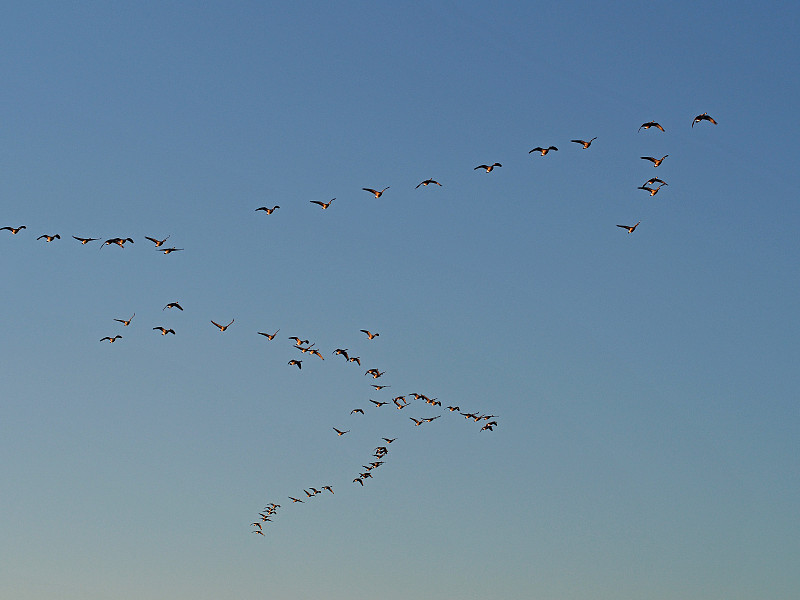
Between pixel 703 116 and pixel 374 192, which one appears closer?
Result: pixel 703 116

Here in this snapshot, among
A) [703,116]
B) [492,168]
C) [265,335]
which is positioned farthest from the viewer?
[265,335]

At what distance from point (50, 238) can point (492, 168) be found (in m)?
48.1

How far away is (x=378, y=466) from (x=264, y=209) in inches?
2182

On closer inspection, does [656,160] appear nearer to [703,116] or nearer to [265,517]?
[703,116]

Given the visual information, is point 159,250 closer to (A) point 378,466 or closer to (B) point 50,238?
(B) point 50,238

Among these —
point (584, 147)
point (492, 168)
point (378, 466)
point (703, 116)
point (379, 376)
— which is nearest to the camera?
point (703, 116)

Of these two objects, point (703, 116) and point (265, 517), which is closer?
point (703, 116)

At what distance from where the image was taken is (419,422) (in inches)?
6014

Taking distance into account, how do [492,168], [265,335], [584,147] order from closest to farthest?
1. [584,147]
2. [492,168]
3. [265,335]

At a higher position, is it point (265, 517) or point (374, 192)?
point (374, 192)

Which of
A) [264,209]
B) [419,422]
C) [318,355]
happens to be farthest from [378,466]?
[264,209]

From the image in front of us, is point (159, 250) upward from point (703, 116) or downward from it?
downward

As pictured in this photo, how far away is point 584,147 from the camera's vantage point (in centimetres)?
10800

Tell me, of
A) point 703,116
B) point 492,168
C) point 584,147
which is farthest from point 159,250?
point 703,116
